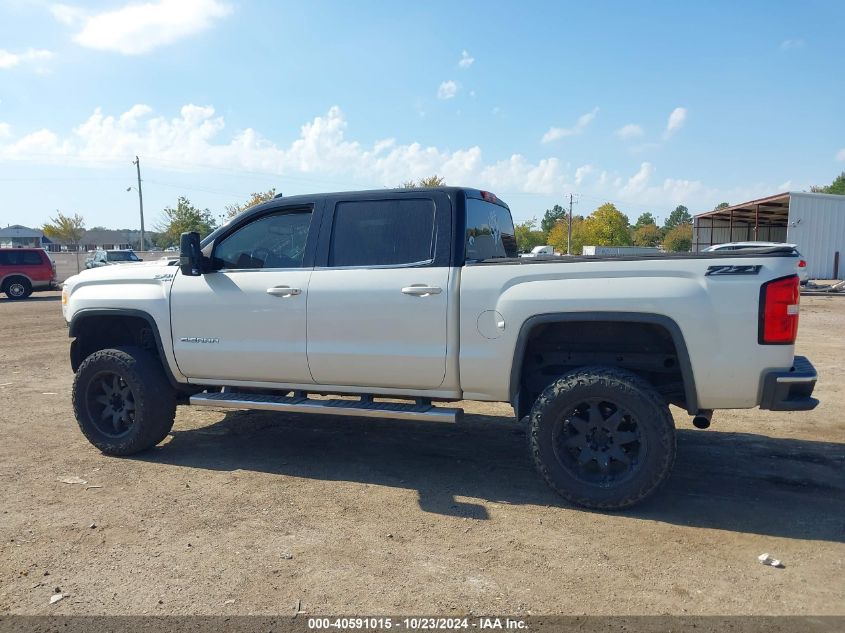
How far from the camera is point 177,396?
576cm

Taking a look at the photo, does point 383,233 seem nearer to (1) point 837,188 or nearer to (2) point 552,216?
(1) point 837,188

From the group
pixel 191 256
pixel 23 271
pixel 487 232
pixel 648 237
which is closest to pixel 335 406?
pixel 191 256

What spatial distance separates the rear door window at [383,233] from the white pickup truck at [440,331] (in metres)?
0.01

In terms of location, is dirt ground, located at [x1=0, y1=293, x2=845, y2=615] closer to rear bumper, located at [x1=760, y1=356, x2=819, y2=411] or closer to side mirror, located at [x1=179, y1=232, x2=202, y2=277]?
rear bumper, located at [x1=760, y1=356, x2=819, y2=411]

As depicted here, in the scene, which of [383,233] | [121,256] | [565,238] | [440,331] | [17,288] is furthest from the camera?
[565,238]

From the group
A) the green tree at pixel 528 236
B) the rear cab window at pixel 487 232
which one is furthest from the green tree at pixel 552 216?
the rear cab window at pixel 487 232

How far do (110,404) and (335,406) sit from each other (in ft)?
6.79

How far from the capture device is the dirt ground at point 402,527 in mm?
3305

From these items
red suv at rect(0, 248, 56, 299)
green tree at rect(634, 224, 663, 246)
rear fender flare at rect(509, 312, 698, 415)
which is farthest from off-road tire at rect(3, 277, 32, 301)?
green tree at rect(634, 224, 663, 246)

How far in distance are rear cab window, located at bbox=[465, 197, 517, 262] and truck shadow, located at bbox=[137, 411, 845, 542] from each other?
165 cm

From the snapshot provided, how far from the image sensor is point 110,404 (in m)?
5.61

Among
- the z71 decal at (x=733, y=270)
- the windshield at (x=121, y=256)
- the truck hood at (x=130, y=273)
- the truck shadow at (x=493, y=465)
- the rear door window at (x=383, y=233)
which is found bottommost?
Result: the truck shadow at (x=493, y=465)

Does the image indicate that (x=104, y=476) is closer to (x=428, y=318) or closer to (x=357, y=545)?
(x=357, y=545)

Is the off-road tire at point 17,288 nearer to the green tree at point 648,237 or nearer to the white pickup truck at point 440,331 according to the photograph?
the white pickup truck at point 440,331
